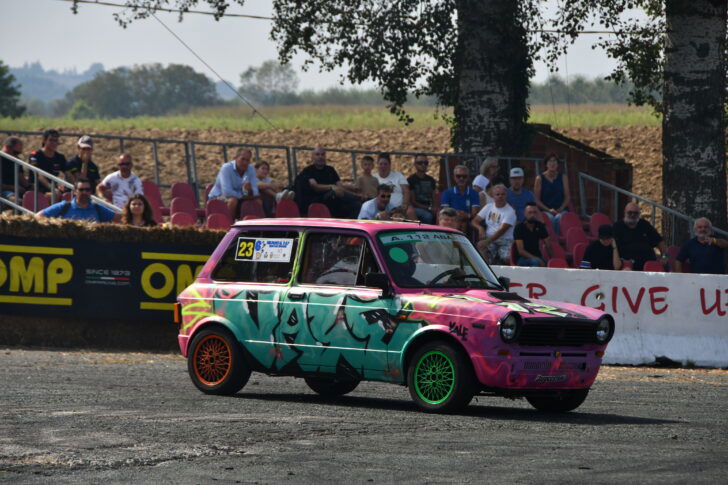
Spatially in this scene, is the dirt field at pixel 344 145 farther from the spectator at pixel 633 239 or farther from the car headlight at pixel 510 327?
the car headlight at pixel 510 327

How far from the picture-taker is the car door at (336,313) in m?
11.0

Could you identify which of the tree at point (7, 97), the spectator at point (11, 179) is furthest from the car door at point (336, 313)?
the tree at point (7, 97)

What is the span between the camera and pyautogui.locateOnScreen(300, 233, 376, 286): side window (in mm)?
11312

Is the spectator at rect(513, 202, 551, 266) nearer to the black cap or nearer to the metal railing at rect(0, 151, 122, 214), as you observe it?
the black cap

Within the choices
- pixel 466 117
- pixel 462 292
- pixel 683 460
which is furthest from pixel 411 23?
pixel 683 460

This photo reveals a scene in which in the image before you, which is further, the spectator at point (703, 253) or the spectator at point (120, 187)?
the spectator at point (120, 187)

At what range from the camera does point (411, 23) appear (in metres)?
24.6

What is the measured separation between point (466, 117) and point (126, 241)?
940 cm

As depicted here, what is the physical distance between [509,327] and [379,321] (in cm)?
119

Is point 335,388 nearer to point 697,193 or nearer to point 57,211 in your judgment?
point 57,211

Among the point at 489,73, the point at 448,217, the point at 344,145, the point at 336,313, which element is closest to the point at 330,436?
the point at 336,313

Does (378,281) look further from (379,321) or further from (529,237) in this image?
(529,237)

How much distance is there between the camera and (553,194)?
835 inches

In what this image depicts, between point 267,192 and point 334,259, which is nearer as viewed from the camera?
point 334,259
